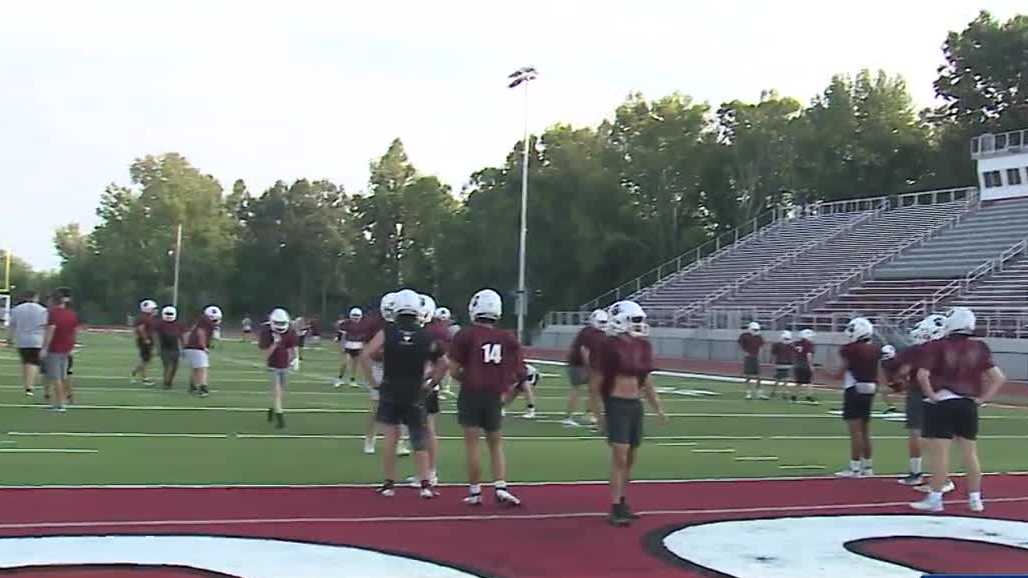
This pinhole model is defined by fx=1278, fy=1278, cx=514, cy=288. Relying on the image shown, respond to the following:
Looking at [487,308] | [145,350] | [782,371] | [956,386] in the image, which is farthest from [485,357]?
[782,371]

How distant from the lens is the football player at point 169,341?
74.0ft

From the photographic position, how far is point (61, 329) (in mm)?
17094

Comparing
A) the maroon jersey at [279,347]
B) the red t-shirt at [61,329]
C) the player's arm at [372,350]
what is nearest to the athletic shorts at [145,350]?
the red t-shirt at [61,329]

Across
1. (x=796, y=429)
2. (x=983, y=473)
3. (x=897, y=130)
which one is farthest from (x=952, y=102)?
(x=983, y=473)

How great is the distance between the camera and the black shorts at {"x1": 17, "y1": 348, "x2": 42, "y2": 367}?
18812mm

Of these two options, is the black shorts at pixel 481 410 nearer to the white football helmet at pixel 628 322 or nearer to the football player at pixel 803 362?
the white football helmet at pixel 628 322

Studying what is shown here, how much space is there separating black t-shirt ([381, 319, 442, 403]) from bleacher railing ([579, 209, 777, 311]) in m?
49.9

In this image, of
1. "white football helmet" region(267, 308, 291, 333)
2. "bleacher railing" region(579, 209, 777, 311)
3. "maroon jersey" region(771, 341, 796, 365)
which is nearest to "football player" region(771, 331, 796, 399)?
"maroon jersey" region(771, 341, 796, 365)

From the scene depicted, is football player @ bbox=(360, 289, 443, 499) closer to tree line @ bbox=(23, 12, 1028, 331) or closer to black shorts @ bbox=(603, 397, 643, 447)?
black shorts @ bbox=(603, 397, 643, 447)

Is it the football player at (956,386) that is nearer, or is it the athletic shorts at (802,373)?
the football player at (956,386)

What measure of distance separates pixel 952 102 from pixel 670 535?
65895 mm

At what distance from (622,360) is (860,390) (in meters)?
4.29

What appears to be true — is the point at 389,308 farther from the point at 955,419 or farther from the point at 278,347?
the point at 278,347

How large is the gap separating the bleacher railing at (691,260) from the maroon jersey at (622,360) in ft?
165
